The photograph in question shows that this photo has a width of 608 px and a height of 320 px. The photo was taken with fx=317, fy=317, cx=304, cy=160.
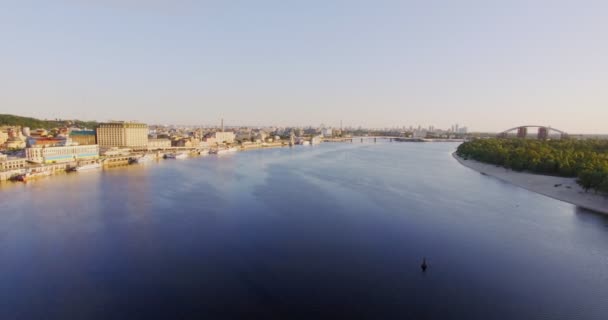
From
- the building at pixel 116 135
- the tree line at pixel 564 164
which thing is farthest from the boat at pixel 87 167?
the tree line at pixel 564 164

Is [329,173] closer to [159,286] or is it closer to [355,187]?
[355,187]

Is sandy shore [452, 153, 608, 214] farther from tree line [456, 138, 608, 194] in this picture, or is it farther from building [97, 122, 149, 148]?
building [97, 122, 149, 148]

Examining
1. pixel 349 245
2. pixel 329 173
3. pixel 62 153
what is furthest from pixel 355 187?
pixel 62 153

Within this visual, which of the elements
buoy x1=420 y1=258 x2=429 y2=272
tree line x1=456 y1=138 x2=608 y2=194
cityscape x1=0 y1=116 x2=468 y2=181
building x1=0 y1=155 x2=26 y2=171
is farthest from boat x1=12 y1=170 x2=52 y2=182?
tree line x1=456 y1=138 x2=608 y2=194

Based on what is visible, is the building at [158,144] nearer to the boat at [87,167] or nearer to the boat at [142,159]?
the boat at [142,159]

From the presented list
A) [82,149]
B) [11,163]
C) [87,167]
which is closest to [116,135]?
[82,149]
